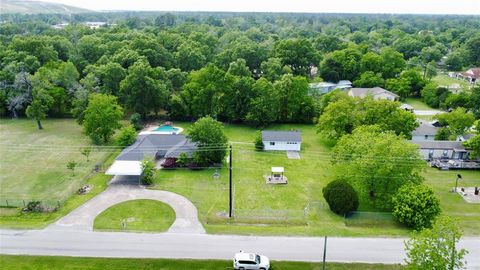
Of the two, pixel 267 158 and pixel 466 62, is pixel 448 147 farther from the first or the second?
pixel 466 62

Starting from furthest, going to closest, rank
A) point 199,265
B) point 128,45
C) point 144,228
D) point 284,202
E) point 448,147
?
point 128,45
point 448,147
point 284,202
point 144,228
point 199,265

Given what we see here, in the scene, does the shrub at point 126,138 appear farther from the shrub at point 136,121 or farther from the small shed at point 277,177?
the small shed at point 277,177

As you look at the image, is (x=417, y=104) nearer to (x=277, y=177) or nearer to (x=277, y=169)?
(x=277, y=169)

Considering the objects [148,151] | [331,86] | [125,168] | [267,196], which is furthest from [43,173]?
[331,86]

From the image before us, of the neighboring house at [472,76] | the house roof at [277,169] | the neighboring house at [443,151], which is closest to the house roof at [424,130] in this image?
the neighboring house at [443,151]

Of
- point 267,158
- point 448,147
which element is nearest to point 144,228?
point 267,158
